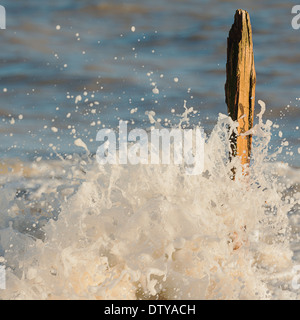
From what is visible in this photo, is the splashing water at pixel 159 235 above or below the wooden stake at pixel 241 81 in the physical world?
below

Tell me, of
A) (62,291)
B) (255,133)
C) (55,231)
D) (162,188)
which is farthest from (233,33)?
(62,291)

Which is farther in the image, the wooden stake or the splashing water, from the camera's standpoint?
the wooden stake

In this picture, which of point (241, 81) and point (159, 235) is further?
point (241, 81)

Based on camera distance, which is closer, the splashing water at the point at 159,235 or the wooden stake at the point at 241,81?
the splashing water at the point at 159,235

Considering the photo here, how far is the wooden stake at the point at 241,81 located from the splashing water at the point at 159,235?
12cm

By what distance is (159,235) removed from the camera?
4773mm

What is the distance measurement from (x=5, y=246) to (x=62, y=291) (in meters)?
1.54

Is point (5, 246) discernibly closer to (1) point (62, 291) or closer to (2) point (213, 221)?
(1) point (62, 291)

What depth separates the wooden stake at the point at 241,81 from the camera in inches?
210

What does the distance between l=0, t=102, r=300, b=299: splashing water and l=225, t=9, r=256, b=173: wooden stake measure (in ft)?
0.39

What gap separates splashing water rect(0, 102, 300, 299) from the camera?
15.5ft

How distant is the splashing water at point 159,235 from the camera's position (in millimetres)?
4723

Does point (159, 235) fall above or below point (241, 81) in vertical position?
below

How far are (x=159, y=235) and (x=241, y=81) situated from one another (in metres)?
1.91
